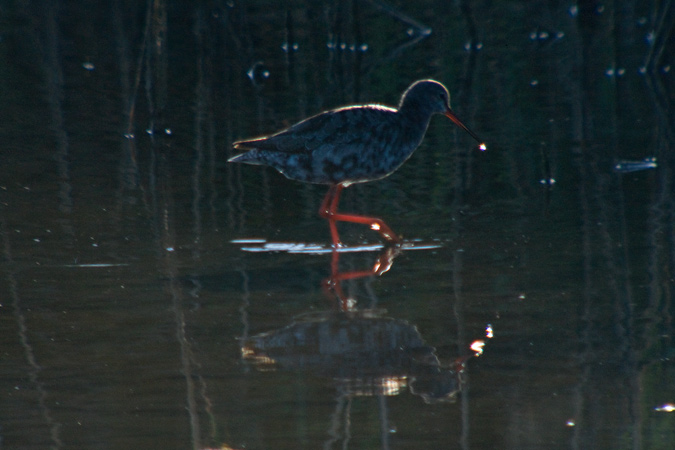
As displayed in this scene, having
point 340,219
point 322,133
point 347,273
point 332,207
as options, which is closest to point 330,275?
point 347,273

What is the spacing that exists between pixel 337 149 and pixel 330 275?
1277 millimetres

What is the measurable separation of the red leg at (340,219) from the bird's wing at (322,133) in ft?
1.46

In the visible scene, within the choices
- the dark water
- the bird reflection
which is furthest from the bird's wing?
the bird reflection

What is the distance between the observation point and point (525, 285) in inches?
232

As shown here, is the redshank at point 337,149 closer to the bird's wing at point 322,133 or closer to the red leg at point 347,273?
the bird's wing at point 322,133

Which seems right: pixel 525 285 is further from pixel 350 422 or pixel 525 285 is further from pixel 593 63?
pixel 593 63

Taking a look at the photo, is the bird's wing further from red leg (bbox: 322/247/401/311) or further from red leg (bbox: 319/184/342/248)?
red leg (bbox: 322/247/401/311)

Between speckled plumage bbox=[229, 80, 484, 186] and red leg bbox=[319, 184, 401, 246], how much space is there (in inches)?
5.8

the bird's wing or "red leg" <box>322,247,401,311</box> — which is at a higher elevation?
the bird's wing

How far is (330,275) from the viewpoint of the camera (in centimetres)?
632

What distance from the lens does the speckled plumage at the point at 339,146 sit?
7273 mm

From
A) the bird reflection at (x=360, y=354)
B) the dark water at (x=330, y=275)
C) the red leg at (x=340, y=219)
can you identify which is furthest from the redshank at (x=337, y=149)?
the bird reflection at (x=360, y=354)

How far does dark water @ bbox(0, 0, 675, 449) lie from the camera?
4277mm

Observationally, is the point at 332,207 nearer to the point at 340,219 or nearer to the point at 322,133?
the point at 340,219
